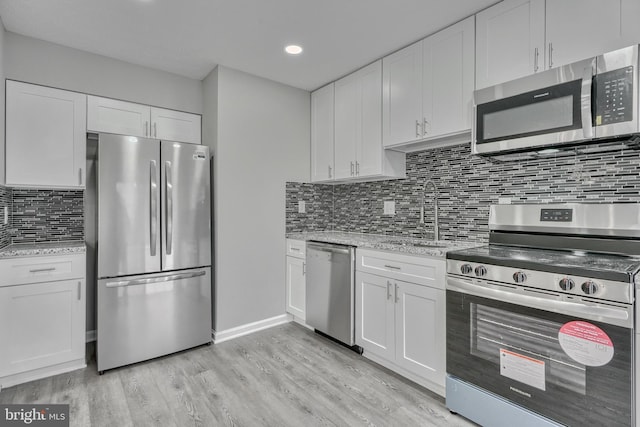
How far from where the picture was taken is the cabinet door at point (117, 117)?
280 centimetres

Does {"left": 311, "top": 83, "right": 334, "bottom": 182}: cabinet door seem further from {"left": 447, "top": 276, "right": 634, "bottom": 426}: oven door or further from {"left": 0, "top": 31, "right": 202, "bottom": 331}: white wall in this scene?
{"left": 447, "top": 276, "right": 634, "bottom": 426}: oven door

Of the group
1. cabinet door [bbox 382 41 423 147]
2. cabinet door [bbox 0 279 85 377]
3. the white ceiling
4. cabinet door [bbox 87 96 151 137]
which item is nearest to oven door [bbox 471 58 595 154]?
cabinet door [bbox 382 41 423 147]

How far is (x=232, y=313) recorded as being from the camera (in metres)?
3.08

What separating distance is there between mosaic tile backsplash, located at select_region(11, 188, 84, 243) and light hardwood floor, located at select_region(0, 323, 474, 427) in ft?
3.82

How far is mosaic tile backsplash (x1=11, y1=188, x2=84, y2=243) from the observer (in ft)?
8.84

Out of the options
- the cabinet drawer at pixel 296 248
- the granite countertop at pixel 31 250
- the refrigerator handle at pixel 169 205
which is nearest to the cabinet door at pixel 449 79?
the cabinet drawer at pixel 296 248

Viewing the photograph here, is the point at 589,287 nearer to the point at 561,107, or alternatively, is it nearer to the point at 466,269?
the point at 466,269

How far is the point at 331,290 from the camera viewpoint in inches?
114

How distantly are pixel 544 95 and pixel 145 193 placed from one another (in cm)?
279

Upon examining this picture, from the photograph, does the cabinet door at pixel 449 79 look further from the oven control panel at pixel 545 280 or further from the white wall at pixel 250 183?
the white wall at pixel 250 183

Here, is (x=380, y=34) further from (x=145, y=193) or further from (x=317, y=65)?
(x=145, y=193)

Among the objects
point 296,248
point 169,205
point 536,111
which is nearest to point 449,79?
point 536,111

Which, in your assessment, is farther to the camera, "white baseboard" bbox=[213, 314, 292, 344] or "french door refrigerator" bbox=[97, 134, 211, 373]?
"white baseboard" bbox=[213, 314, 292, 344]

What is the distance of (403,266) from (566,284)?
0.99m
